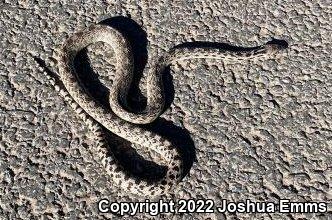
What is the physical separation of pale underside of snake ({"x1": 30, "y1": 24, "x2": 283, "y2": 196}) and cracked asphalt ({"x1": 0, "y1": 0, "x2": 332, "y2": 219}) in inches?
3.5

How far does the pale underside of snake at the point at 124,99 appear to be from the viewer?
13.4ft

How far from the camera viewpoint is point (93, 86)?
4875mm

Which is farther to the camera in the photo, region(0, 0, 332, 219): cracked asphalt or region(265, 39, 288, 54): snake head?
region(265, 39, 288, 54): snake head

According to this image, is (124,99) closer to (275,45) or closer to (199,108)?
(199,108)

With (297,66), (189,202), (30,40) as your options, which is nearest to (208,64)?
(297,66)

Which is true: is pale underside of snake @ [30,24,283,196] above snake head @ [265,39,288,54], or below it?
below

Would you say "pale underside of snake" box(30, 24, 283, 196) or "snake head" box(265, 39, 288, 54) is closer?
"pale underside of snake" box(30, 24, 283, 196)

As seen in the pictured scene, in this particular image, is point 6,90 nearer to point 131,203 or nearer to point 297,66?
point 131,203

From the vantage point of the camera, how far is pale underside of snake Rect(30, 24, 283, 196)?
4082mm

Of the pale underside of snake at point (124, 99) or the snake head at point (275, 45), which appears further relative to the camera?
the snake head at point (275, 45)

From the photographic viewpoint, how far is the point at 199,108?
4621 millimetres

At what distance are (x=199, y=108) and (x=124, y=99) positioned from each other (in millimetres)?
750

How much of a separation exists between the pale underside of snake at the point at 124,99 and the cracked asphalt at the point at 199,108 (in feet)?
0.30

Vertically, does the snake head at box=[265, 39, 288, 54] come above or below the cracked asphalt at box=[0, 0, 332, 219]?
above
